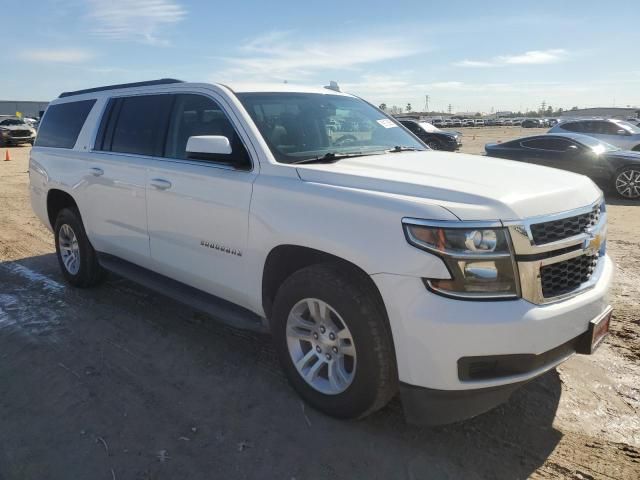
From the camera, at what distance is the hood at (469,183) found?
2.56 metres

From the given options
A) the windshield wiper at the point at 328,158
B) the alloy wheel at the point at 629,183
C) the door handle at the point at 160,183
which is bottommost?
the alloy wheel at the point at 629,183

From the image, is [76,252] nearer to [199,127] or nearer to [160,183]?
[160,183]

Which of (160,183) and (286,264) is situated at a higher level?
(160,183)

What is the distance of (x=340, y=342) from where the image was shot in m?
3.02

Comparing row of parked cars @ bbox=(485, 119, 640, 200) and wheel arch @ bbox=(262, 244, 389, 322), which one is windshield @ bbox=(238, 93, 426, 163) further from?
row of parked cars @ bbox=(485, 119, 640, 200)

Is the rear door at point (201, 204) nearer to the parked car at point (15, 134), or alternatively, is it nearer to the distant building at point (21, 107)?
the parked car at point (15, 134)

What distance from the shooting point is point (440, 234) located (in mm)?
2496

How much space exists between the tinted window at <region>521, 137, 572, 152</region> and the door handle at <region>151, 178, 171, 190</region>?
34.9 ft

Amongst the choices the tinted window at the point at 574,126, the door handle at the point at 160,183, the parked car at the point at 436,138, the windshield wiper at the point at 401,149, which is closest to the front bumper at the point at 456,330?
the windshield wiper at the point at 401,149

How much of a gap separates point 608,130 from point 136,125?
622 inches

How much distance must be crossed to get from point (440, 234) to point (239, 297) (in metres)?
1.63

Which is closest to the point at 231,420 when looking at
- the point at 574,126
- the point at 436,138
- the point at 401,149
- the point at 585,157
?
the point at 401,149

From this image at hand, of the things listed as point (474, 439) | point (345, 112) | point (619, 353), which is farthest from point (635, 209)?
point (474, 439)

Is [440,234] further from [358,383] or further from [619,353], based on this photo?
[619,353]
